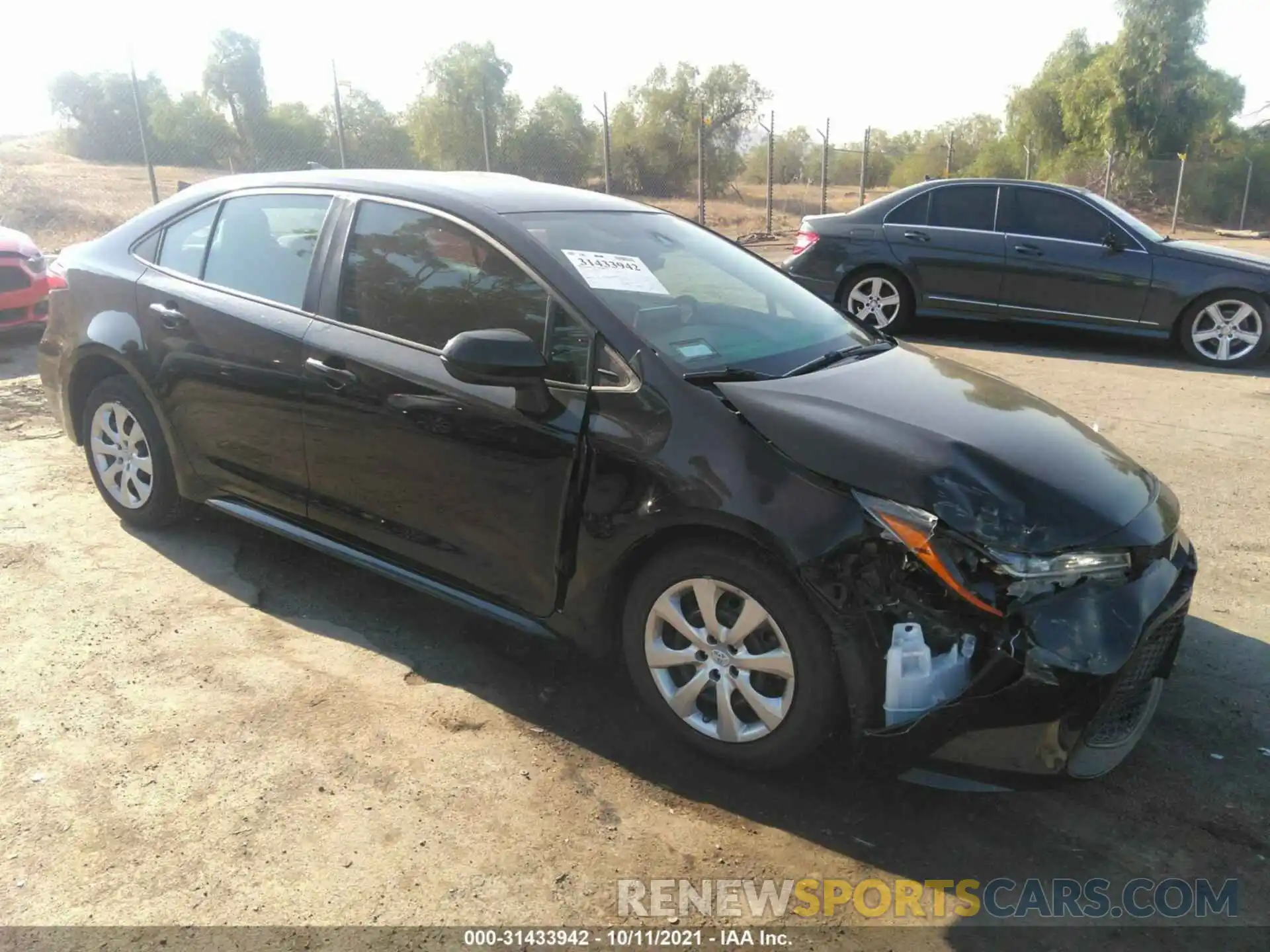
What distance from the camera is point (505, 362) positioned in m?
2.91

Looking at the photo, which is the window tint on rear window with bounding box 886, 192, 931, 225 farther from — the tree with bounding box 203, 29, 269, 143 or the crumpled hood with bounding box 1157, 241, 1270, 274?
the tree with bounding box 203, 29, 269, 143

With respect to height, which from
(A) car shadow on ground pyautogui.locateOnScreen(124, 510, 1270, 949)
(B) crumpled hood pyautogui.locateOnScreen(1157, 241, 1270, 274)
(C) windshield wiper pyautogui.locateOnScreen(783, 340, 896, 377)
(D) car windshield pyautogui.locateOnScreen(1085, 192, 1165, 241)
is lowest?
(A) car shadow on ground pyautogui.locateOnScreen(124, 510, 1270, 949)

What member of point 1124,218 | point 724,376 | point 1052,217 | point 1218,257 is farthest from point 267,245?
point 1218,257

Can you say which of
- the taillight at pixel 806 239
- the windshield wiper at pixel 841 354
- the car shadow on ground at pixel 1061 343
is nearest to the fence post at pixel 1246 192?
the car shadow on ground at pixel 1061 343

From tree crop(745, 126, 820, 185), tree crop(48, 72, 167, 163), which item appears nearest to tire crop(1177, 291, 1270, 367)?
tree crop(48, 72, 167, 163)

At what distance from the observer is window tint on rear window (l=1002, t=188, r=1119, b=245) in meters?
8.57

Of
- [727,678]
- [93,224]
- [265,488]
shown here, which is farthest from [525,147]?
[727,678]

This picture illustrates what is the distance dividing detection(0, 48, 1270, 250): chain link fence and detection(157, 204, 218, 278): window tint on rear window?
323 inches

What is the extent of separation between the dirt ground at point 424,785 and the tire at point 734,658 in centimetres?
16

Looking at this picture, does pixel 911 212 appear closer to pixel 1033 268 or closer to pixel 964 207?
pixel 964 207

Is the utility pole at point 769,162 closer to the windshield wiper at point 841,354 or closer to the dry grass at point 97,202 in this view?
the dry grass at point 97,202

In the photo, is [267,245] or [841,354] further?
[267,245]

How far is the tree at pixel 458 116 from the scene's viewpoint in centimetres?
2023

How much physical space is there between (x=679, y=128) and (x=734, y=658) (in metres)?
30.1
